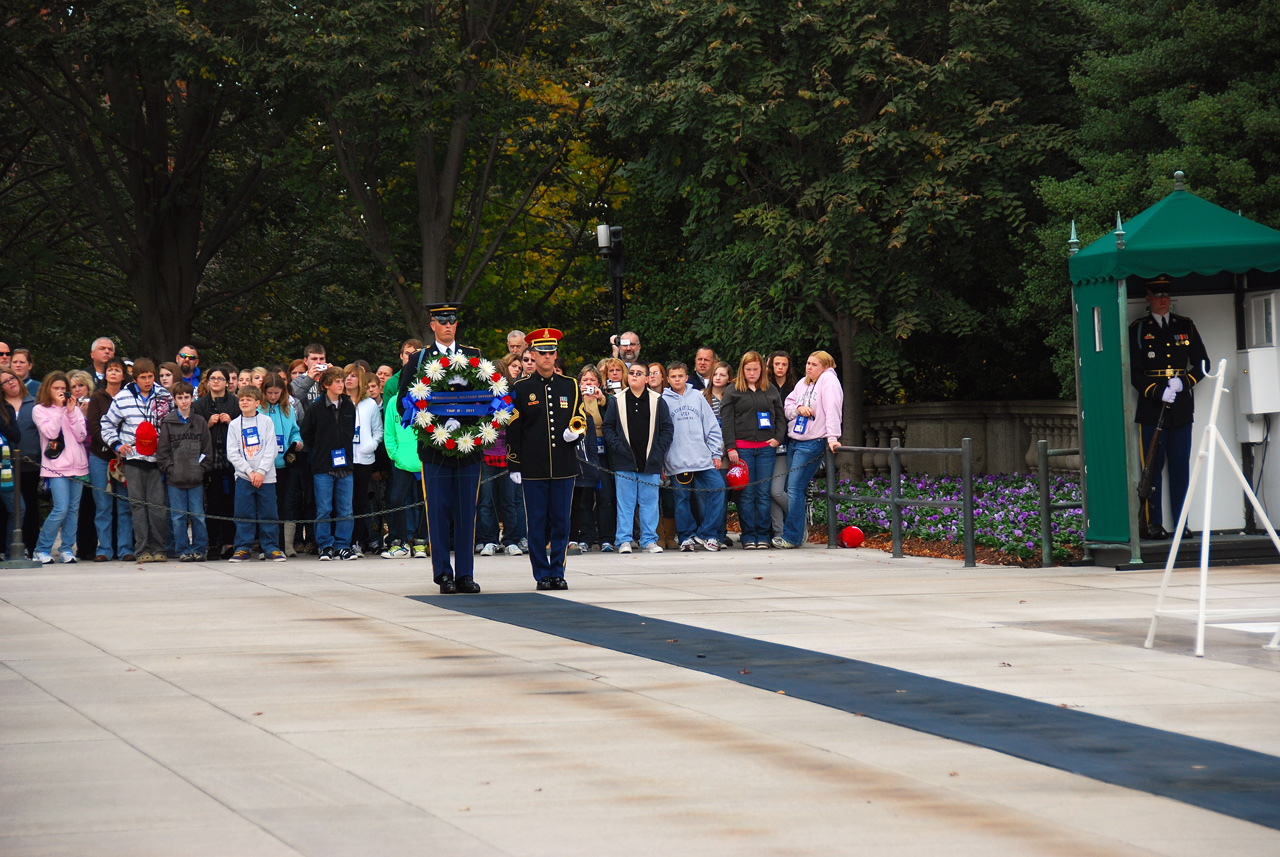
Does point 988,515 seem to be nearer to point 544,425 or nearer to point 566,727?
point 544,425

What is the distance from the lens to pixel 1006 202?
2217 cm

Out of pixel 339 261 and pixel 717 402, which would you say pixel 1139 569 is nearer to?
pixel 717 402

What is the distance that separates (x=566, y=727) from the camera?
698cm

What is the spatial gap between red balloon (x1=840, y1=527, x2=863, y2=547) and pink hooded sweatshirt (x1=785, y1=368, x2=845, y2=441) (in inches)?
43.7

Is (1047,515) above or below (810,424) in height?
below

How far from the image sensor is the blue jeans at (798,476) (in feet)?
54.9

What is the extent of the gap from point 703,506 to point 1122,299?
5580mm

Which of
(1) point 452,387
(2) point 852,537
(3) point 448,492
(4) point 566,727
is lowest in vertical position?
(4) point 566,727

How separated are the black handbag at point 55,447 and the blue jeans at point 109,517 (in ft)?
1.03

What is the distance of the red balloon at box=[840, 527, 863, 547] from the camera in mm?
16906

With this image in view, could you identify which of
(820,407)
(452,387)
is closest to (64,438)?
(452,387)

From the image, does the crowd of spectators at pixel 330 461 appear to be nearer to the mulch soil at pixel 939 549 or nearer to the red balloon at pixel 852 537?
the red balloon at pixel 852 537

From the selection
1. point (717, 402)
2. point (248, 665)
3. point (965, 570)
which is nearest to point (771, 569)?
point (965, 570)

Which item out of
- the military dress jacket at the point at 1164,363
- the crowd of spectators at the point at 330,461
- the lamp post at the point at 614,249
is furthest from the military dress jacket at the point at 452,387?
the lamp post at the point at 614,249
